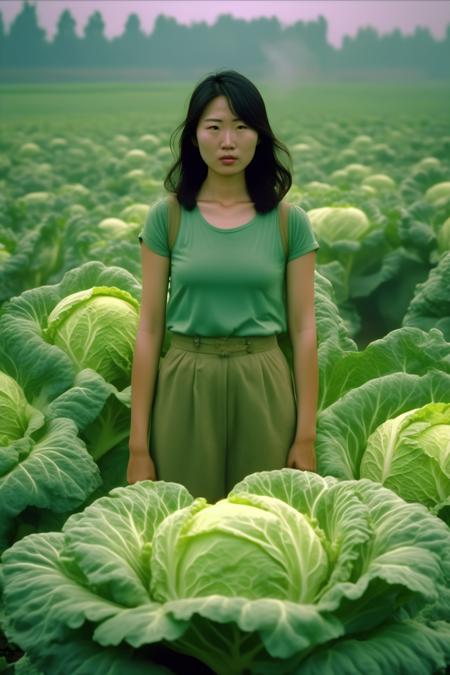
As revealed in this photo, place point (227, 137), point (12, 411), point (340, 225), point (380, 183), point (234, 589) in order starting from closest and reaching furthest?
point (234, 589)
point (227, 137)
point (12, 411)
point (340, 225)
point (380, 183)

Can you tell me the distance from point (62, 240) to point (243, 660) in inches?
273

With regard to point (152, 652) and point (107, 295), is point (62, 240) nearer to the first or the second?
point (107, 295)

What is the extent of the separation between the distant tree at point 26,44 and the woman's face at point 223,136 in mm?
28685

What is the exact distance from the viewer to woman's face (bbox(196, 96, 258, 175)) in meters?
3.25

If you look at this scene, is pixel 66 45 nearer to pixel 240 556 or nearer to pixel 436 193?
pixel 436 193

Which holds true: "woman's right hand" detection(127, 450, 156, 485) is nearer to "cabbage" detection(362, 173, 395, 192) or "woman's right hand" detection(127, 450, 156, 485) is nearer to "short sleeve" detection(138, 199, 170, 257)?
"short sleeve" detection(138, 199, 170, 257)

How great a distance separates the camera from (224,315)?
10.9 ft

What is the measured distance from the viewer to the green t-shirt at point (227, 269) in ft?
10.8

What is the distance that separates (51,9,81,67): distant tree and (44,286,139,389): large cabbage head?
29231 mm

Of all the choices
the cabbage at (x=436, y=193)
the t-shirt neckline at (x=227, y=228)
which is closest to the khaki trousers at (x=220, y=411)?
the t-shirt neckline at (x=227, y=228)

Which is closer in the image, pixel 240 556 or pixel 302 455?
pixel 240 556

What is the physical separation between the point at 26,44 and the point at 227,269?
3079 cm

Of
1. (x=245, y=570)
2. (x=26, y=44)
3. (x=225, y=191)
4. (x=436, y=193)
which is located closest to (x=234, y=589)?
(x=245, y=570)

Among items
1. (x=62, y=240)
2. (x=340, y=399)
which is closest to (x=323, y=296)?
(x=340, y=399)
